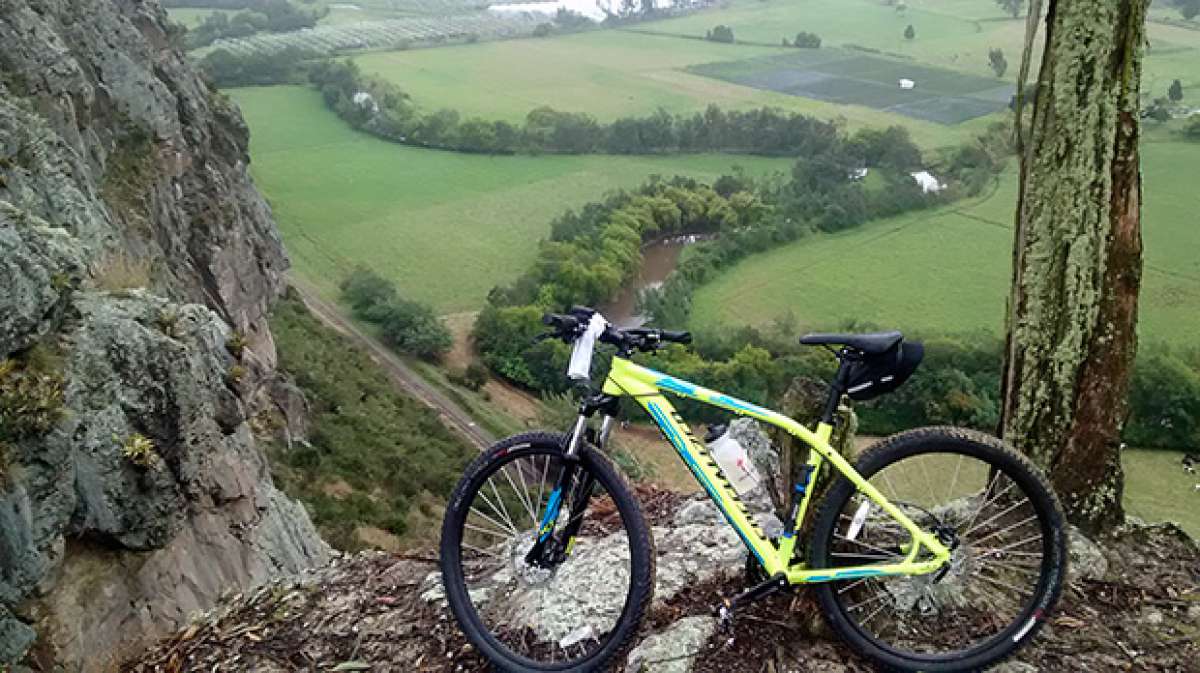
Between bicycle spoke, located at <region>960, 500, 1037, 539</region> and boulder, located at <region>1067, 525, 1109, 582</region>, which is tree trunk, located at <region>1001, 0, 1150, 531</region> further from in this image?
bicycle spoke, located at <region>960, 500, 1037, 539</region>

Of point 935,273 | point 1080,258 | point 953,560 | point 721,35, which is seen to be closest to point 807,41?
point 721,35

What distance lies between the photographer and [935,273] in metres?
53.4

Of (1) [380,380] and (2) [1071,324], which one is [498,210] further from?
(2) [1071,324]

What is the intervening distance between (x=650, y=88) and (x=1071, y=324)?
88.5 m

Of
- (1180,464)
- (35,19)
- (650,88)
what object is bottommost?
(1180,464)

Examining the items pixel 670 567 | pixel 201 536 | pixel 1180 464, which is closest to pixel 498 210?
pixel 1180 464

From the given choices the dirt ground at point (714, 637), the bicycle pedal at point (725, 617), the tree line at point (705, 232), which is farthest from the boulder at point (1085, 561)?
the tree line at point (705, 232)

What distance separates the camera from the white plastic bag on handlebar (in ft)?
15.0

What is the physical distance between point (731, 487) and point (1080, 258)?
7.93 feet

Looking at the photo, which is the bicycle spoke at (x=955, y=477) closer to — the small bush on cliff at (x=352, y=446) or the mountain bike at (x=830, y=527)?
the mountain bike at (x=830, y=527)

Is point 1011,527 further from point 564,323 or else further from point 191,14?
point 191,14

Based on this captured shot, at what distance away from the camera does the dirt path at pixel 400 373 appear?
3606 cm

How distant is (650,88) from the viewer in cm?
9062

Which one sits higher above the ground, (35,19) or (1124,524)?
(35,19)
